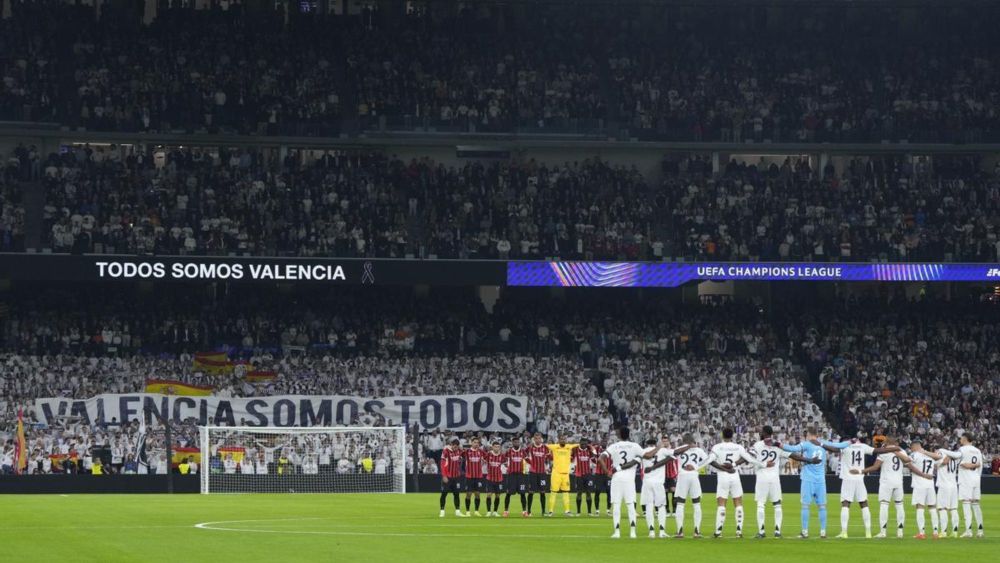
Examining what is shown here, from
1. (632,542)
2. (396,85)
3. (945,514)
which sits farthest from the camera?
(396,85)

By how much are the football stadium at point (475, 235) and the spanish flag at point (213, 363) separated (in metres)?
0.11

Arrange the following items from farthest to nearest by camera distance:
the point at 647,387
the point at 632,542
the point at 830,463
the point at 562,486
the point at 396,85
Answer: the point at 396,85 → the point at 647,387 → the point at 830,463 → the point at 562,486 → the point at 632,542

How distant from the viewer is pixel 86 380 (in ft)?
172

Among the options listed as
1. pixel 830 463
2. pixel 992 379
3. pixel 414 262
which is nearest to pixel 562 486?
pixel 830 463

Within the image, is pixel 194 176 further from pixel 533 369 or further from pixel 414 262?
pixel 533 369

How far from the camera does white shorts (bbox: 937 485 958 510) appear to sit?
95.9 ft

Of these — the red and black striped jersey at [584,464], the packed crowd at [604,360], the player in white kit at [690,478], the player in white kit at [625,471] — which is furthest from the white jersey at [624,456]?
the packed crowd at [604,360]

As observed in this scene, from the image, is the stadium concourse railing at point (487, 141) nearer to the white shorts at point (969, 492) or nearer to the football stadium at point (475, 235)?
the football stadium at point (475, 235)

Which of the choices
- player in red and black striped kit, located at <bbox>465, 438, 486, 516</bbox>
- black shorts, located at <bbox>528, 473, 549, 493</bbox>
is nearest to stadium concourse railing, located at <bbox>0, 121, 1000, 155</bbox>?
player in red and black striped kit, located at <bbox>465, 438, 486, 516</bbox>

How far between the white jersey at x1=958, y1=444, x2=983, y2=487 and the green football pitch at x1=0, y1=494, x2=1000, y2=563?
3.86 feet

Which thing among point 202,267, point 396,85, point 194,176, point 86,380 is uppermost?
point 396,85

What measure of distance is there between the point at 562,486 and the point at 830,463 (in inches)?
672

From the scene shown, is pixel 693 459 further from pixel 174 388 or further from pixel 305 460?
pixel 174 388

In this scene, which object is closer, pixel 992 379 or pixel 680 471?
pixel 680 471
